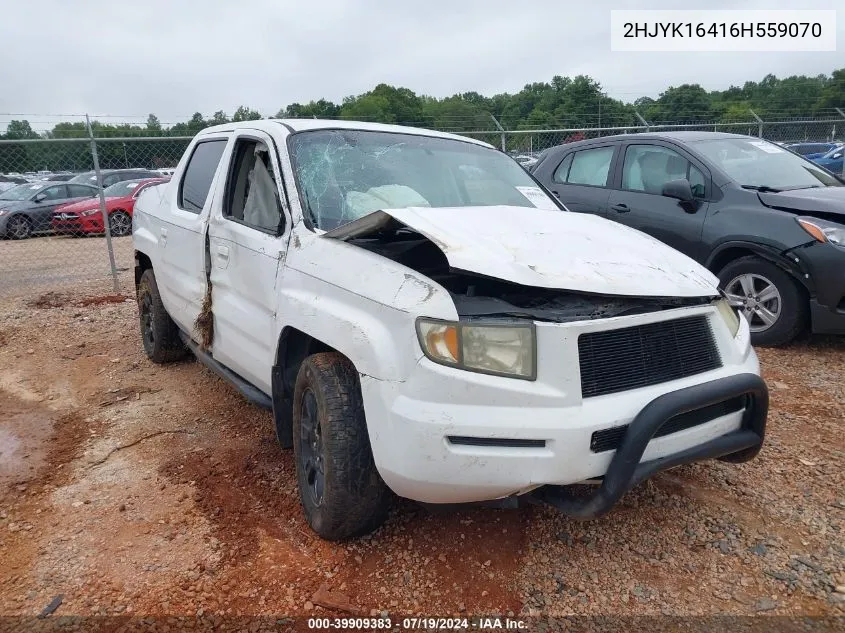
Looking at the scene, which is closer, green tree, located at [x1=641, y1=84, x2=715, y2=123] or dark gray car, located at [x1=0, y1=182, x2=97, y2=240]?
dark gray car, located at [x1=0, y1=182, x2=97, y2=240]

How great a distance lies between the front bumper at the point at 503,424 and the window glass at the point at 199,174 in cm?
238

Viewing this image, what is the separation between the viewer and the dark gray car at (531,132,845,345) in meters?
4.68

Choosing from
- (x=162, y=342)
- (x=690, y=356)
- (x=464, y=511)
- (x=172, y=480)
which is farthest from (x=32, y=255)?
(x=690, y=356)

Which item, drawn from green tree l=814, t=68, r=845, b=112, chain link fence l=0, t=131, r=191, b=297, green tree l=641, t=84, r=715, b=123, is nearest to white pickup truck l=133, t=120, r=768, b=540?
chain link fence l=0, t=131, r=191, b=297

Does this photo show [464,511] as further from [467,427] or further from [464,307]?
[464,307]

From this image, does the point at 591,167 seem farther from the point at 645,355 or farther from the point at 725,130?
the point at 725,130

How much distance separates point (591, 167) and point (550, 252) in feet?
14.4

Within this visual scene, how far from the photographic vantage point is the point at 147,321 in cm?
526

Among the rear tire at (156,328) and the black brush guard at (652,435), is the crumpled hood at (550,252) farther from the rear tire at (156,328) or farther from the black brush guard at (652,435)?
the rear tire at (156,328)

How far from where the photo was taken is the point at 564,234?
275 centimetres

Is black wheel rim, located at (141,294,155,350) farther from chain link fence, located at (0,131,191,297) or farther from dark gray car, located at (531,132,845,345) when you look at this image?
chain link fence, located at (0,131,191,297)

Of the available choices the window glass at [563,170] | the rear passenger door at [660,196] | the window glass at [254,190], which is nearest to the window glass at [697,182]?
the rear passenger door at [660,196]

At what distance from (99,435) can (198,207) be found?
5.01 ft

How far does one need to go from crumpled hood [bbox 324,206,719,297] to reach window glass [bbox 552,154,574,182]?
12.8ft
